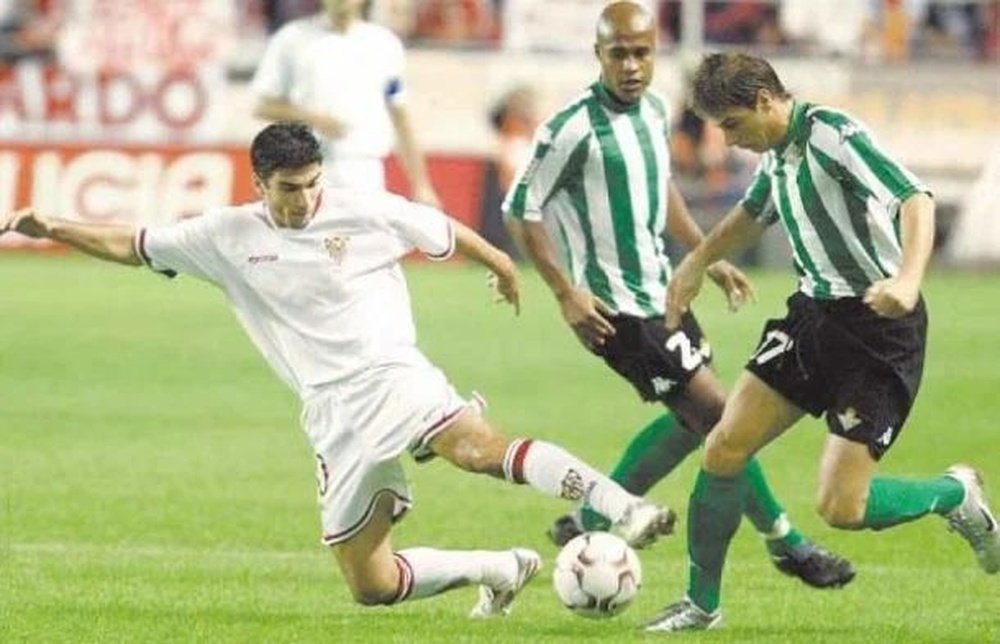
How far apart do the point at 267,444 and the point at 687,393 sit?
4.38 m

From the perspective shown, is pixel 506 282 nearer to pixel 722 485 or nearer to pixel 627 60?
pixel 722 485

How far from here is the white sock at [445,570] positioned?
8.89 metres

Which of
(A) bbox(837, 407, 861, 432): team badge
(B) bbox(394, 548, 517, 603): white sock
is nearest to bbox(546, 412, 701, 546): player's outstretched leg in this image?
(B) bbox(394, 548, 517, 603): white sock

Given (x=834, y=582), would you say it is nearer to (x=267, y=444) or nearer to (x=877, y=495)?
(x=877, y=495)

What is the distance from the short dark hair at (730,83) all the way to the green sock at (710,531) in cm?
122

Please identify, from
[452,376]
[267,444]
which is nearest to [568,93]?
[452,376]

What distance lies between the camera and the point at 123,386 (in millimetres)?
17031

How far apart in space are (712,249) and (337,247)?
4.40 feet

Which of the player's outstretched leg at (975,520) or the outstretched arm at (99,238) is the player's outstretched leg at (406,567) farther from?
the player's outstretched leg at (975,520)

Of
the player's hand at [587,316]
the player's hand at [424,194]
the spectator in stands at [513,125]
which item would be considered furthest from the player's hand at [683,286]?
the spectator in stands at [513,125]

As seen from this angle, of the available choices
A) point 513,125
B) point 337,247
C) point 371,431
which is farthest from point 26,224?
point 513,125

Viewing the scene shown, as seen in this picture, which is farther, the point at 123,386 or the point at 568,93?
the point at 568,93

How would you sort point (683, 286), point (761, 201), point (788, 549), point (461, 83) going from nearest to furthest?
point (761, 201), point (683, 286), point (788, 549), point (461, 83)

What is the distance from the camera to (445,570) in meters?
8.91
